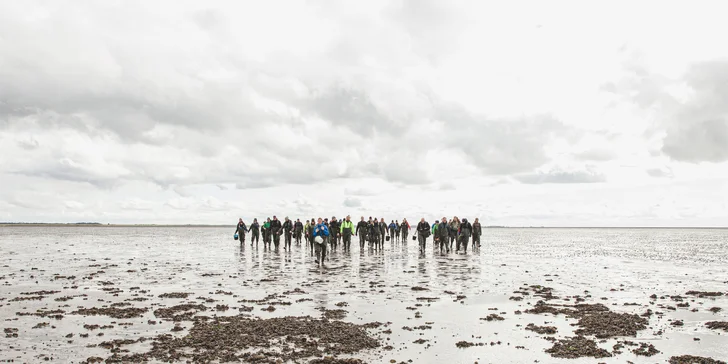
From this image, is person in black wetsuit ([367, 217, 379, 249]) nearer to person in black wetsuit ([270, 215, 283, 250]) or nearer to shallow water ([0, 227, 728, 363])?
person in black wetsuit ([270, 215, 283, 250])

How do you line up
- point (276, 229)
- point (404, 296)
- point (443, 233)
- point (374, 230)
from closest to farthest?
point (404, 296), point (443, 233), point (374, 230), point (276, 229)

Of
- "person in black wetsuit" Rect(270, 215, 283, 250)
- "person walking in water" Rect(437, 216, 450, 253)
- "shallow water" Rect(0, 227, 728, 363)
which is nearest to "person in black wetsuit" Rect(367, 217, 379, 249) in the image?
"person walking in water" Rect(437, 216, 450, 253)

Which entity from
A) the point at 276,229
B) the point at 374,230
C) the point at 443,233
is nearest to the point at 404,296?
the point at 443,233

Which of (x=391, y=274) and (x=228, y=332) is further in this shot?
(x=391, y=274)

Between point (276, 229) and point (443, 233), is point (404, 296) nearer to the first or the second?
point (443, 233)

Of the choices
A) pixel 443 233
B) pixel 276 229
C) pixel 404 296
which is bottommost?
pixel 404 296

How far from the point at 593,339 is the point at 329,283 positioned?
995 cm

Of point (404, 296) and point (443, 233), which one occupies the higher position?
point (443, 233)

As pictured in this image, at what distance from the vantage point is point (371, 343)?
9.47 meters

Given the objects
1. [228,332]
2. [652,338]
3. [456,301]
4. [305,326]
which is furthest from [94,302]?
[652,338]

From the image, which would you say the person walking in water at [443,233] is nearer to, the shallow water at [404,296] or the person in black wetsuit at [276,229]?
the shallow water at [404,296]

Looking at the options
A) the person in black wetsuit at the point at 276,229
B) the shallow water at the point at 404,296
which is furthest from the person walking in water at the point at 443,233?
the person in black wetsuit at the point at 276,229

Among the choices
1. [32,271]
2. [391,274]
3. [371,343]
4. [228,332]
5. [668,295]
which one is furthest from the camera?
[32,271]

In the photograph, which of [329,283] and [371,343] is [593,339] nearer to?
[371,343]
